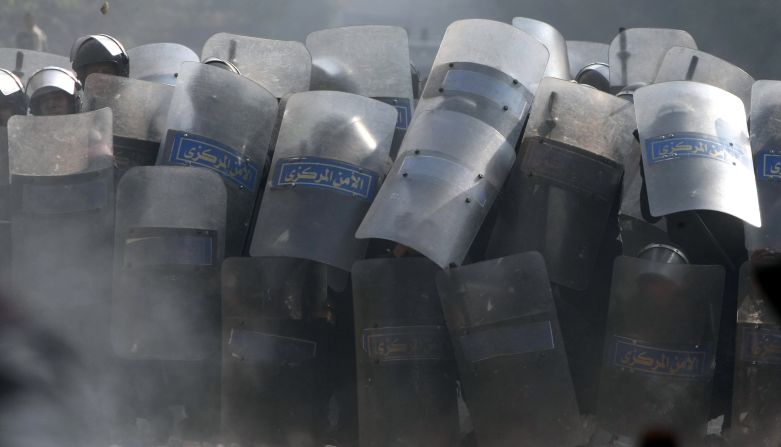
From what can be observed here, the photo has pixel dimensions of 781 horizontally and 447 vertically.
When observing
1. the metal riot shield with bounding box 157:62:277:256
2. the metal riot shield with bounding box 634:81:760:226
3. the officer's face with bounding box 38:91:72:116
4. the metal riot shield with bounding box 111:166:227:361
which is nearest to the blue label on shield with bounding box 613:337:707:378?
the metal riot shield with bounding box 634:81:760:226

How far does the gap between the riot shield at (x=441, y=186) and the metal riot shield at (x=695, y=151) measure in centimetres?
76

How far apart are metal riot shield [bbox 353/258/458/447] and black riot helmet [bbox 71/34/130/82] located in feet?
10.6

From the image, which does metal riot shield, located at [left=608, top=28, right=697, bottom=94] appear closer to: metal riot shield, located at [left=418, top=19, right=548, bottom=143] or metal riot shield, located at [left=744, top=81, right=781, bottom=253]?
metal riot shield, located at [left=744, top=81, right=781, bottom=253]

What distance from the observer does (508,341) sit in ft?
15.0

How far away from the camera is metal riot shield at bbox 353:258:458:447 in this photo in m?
4.60

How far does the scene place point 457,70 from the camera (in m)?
5.50

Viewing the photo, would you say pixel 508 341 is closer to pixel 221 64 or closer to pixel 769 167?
pixel 769 167

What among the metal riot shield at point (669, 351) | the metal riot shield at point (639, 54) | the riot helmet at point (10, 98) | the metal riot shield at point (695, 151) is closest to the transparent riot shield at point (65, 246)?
the riot helmet at point (10, 98)

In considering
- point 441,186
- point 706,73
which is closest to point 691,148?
point 441,186

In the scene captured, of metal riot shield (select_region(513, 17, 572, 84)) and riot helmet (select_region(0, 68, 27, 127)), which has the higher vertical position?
metal riot shield (select_region(513, 17, 572, 84))

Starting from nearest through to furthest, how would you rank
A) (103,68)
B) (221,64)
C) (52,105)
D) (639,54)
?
(52,105) → (221,64) → (103,68) → (639,54)

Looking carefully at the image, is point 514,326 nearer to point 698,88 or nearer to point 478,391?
point 478,391

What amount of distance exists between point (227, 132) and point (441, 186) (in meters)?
1.40

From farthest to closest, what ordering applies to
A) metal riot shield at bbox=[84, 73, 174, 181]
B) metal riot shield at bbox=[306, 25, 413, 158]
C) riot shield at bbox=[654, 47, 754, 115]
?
metal riot shield at bbox=[306, 25, 413, 158]
riot shield at bbox=[654, 47, 754, 115]
metal riot shield at bbox=[84, 73, 174, 181]
